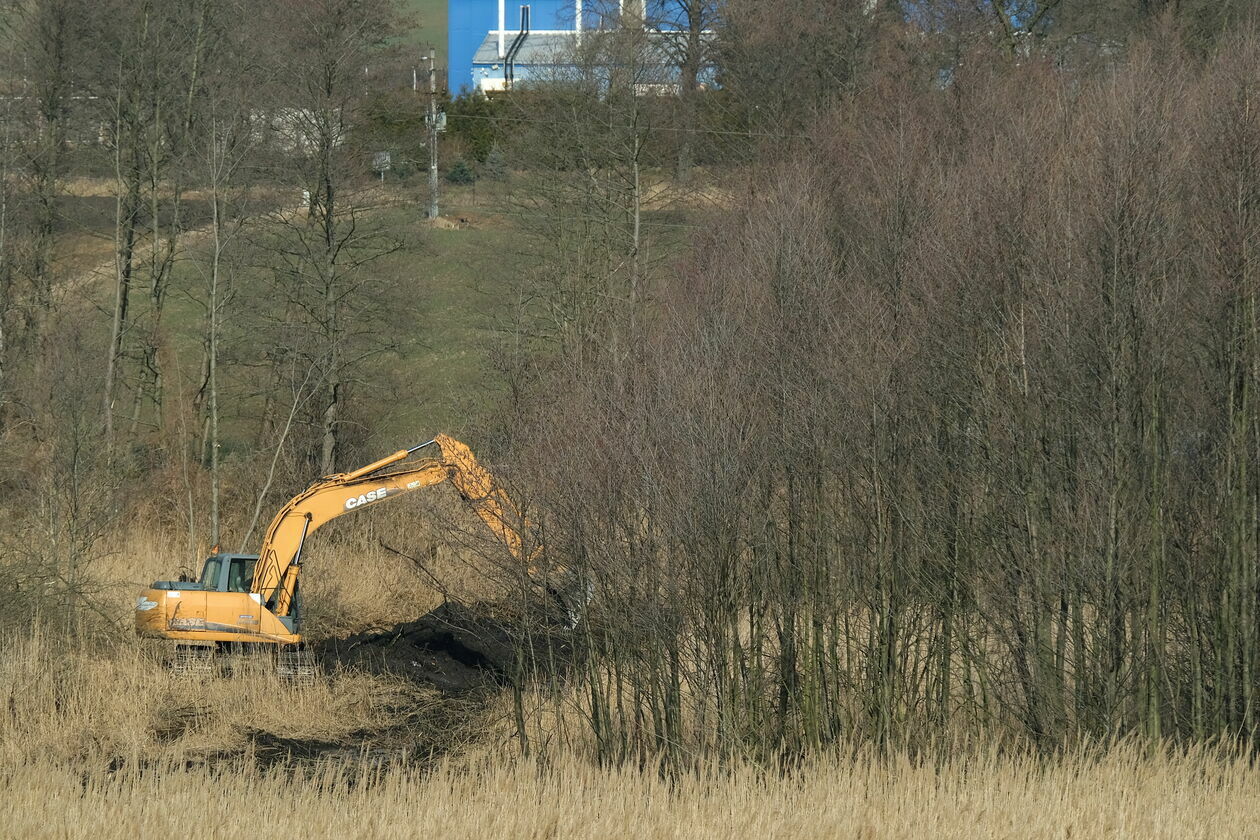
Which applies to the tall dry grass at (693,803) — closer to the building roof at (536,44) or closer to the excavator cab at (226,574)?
the excavator cab at (226,574)

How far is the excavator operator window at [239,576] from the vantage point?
727 inches

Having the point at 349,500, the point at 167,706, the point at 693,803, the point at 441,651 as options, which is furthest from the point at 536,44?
the point at 693,803

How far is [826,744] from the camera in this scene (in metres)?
15.2

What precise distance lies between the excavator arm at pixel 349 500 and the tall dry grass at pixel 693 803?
4.90 meters

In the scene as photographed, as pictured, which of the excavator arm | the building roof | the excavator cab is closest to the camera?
the excavator arm

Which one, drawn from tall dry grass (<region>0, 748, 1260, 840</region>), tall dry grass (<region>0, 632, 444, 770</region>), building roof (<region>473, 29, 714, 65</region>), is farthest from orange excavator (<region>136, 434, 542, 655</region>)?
building roof (<region>473, 29, 714, 65</region>)

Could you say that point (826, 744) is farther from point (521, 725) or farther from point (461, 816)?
point (461, 816)

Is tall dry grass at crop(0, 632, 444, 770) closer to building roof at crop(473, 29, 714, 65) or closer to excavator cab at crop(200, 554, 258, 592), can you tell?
excavator cab at crop(200, 554, 258, 592)

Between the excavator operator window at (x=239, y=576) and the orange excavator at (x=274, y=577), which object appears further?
the excavator operator window at (x=239, y=576)

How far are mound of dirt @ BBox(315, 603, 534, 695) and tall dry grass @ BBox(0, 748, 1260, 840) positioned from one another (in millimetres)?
6187

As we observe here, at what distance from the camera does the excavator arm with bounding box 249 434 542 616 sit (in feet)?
57.7

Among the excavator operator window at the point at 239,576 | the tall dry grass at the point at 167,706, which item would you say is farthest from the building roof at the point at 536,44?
the tall dry grass at the point at 167,706

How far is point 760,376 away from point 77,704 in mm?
8688

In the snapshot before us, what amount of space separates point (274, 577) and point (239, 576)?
0.61 meters
